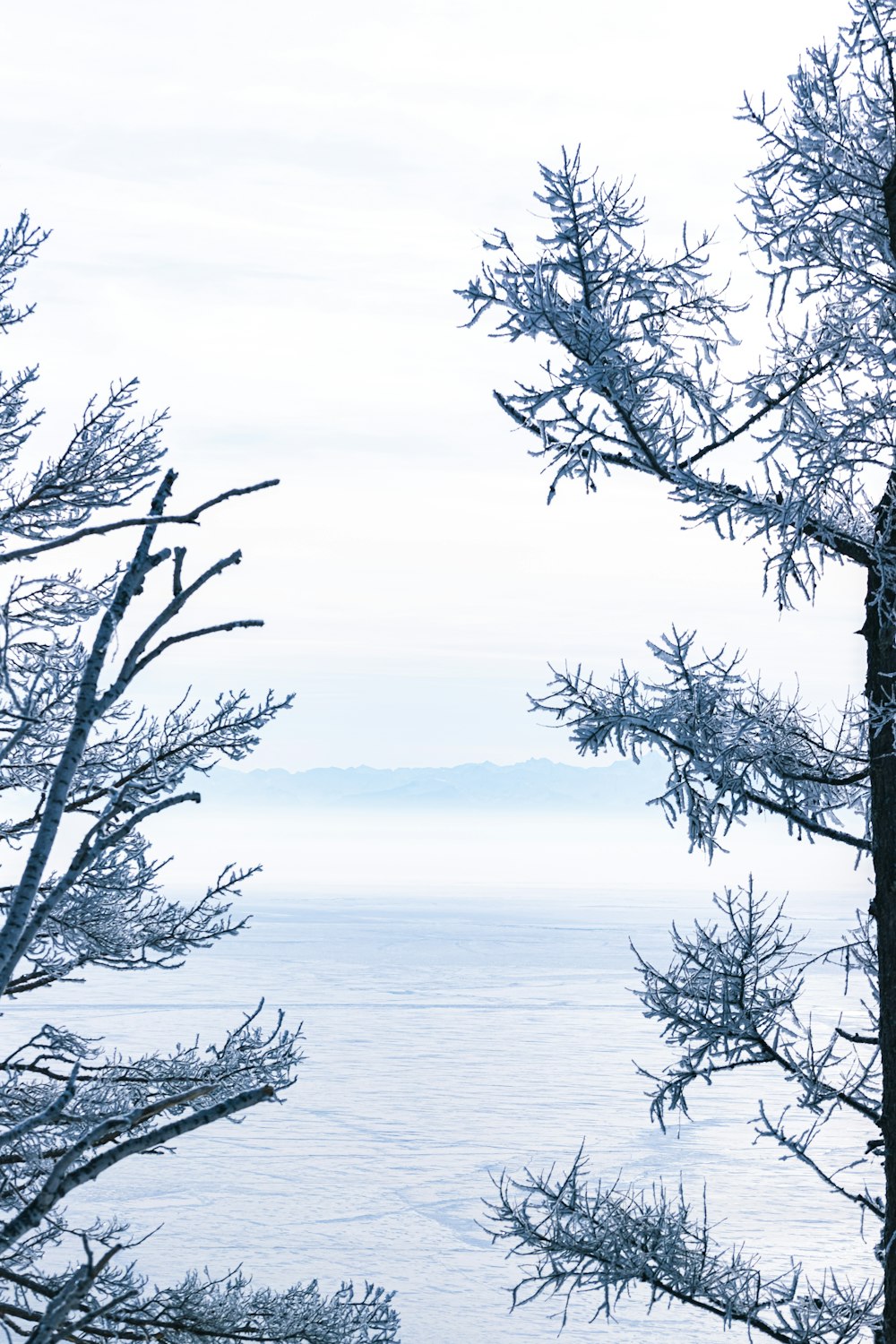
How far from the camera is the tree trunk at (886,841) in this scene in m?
6.01

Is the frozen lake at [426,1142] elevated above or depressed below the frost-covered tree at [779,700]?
below

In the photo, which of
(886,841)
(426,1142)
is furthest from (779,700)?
(426,1142)

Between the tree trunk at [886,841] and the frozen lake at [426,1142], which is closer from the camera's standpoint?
the tree trunk at [886,841]

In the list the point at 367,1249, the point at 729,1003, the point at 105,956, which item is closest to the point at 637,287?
the point at 729,1003

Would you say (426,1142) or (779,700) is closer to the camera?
(779,700)

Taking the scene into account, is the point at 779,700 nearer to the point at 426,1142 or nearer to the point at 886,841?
the point at 886,841

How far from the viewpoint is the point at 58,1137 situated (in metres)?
8.49

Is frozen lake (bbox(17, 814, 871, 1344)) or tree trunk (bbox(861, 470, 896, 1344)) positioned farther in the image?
frozen lake (bbox(17, 814, 871, 1344))

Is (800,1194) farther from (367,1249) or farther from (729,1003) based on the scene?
(729,1003)

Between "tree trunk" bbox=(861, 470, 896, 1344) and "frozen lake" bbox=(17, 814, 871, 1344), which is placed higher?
"tree trunk" bbox=(861, 470, 896, 1344)

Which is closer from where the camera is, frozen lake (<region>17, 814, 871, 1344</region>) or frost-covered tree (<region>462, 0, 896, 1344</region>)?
frost-covered tree (<region>462, 0, 896, 1344</region>)

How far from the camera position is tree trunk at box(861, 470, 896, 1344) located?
6.01 meters

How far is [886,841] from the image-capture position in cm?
608

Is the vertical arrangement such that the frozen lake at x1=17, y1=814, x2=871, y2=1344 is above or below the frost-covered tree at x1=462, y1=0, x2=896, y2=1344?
below
